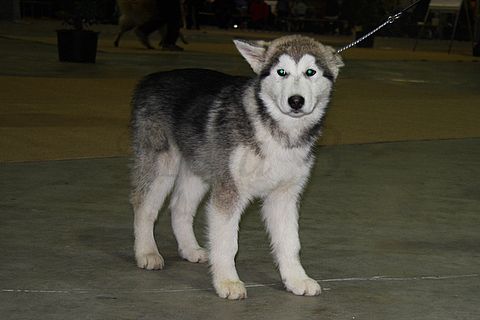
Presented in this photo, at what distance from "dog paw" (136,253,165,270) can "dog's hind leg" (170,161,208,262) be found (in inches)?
9.8

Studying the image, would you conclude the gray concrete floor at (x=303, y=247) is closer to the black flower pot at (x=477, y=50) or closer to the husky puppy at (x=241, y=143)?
the husky puppy at (x=241, y=143)

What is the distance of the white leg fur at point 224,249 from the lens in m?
4.50

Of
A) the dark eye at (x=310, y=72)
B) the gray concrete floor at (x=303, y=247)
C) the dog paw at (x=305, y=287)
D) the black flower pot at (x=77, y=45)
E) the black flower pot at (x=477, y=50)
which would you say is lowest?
the black flower pot at (x=477, y=50)

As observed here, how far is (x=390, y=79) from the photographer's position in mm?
16375

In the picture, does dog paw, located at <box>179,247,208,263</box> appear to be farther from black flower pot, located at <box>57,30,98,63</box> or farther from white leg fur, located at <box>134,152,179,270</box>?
black flower pot, located at <box>57,30,98,63</box>

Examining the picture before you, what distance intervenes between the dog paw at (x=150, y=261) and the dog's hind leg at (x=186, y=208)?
25 cm

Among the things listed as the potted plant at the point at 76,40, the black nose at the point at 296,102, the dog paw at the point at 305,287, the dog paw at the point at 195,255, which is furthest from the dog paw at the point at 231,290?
the potted plant at the point at 76,40

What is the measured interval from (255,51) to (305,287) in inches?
42.0

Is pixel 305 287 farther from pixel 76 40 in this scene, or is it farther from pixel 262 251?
pixel 76 40

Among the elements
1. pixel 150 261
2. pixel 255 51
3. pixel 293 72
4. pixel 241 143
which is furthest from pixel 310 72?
pixel 150 261

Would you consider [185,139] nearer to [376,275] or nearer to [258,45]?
[258,45]

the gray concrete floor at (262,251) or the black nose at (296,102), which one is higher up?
the black nose at (296,102)

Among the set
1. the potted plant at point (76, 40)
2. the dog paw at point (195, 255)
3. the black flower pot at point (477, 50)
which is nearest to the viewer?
the dog paw at point (195, 255)

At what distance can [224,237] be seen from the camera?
4.51 meters
